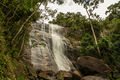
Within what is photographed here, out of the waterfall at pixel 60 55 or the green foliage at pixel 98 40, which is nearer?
the waterfall at pixel 60 55

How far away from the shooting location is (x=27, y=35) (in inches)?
444

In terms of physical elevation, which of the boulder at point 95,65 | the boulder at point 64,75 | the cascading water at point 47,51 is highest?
the cascading water at point 47,51

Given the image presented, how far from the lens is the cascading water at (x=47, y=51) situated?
12371 mm

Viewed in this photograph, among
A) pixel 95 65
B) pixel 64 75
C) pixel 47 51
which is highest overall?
pixel 47 51

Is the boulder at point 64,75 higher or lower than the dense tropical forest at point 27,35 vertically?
lower

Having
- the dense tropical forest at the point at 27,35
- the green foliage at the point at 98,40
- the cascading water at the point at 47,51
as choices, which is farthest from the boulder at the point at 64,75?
the green foliage at the point at 98,40

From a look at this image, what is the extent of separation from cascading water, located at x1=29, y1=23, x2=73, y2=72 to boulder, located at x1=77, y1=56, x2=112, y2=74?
5.92 ft

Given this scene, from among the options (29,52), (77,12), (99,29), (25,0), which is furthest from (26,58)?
(77,12)

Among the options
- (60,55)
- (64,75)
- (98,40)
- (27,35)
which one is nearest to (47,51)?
(60,55)

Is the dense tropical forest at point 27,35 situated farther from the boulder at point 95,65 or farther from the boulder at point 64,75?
the boulder at point 64,75

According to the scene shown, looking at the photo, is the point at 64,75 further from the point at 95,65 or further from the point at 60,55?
the point at 60,55

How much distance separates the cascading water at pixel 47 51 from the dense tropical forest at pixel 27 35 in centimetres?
148

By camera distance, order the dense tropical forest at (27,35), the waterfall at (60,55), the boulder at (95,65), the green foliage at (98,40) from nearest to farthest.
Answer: the dense tropical forest at (27,35) → the boulder at (95,65) → the waterfall at (60,55) → the green foliage at (98,40)

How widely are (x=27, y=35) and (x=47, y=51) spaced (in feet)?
13.9
